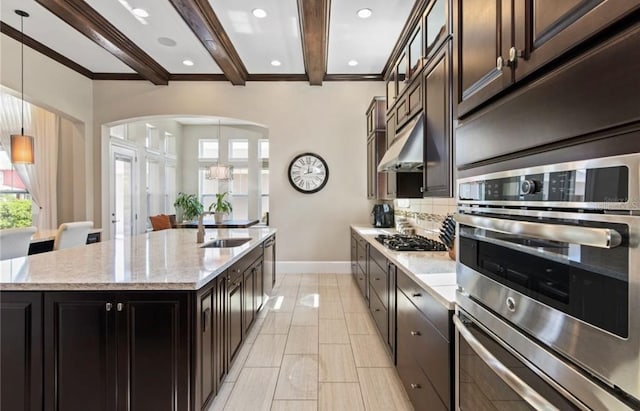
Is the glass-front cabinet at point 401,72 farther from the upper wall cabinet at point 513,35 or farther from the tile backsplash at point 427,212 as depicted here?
the upper wall cabinet at point 513,35

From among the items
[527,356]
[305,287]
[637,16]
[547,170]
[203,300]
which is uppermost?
[637,16]

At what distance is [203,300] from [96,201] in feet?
16.6

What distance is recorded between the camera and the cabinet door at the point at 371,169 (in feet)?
15.7

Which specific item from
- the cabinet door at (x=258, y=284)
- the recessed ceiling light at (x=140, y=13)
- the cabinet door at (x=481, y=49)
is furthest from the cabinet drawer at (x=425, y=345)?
the recessed ceiling light at (x=140, y=13)

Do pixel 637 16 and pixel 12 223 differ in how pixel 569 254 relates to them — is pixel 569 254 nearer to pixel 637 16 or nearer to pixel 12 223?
pixel 637 16

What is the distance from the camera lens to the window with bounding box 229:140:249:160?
356 inches

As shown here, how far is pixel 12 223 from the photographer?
5.00 metres

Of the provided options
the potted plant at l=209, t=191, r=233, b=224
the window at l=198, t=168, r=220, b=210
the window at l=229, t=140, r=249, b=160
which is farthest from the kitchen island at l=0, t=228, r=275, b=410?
the window at l=198, t=168, r=220, b=210

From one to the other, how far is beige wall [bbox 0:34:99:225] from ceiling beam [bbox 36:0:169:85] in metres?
1.06

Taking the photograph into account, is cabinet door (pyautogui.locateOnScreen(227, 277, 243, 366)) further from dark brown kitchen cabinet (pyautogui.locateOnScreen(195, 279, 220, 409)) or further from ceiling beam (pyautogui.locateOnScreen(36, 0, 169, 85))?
ceiling beam (pyautogui.locateOnScreen(36, 0, 169, 85))

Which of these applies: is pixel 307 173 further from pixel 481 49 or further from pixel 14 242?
pixel 481 49

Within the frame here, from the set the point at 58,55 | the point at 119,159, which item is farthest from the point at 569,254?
the point at 119,159

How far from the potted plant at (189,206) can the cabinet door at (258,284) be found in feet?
17.9

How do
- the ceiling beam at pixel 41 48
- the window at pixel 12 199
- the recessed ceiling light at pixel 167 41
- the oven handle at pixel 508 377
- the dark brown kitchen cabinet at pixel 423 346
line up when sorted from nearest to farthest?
1. the oven handle at pixel 508 377
2. the dark brown kitchen cabinet at pixel 423 346
3. the ceiling beam at pixel 41 48
4. the recessed ceiling light at pixel 167 41
5. the window at pixel 12 199
